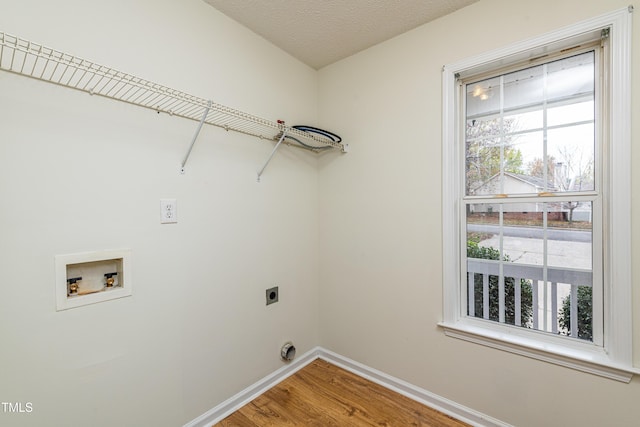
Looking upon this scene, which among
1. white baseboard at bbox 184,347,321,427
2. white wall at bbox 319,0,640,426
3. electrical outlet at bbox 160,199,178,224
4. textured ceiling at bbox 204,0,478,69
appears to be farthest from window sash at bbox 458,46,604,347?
electrical outlet at bbox 160,199,178,224

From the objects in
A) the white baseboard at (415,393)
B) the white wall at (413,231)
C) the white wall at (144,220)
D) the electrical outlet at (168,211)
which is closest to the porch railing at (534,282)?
the white wall at (413,231)

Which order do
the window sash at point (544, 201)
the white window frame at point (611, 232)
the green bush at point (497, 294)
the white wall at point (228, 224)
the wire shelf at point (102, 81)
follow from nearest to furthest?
1. the wire shelf at point (102, 81)
2. the white wall at point (228, 224)
3. the white window frame at point (611, 232)
4. the window sash at point (544, 201)
5. the green bush at point (497, 294)

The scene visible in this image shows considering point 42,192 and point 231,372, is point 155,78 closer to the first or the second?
point 42,192

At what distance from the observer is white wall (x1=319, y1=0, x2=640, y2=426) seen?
4.43 ft

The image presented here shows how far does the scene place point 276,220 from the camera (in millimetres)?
1974

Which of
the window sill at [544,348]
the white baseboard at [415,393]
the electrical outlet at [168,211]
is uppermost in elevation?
the electrical outlet at [168,211]

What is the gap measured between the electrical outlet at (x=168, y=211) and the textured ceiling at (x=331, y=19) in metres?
1.14

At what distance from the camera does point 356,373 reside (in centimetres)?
206

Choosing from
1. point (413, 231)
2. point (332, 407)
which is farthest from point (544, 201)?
point (332, 407)

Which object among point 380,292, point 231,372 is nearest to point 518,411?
point 380,292

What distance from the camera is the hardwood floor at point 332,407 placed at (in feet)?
5.26

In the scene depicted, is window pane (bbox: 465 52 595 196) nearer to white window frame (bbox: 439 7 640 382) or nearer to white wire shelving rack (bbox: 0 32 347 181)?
white window frame (bbox: 439 7 640 382)

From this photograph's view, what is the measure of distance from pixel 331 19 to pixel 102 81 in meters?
1.27

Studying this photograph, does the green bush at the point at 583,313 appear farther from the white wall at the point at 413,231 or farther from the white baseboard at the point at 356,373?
the white baseboard at the point at 356,373
